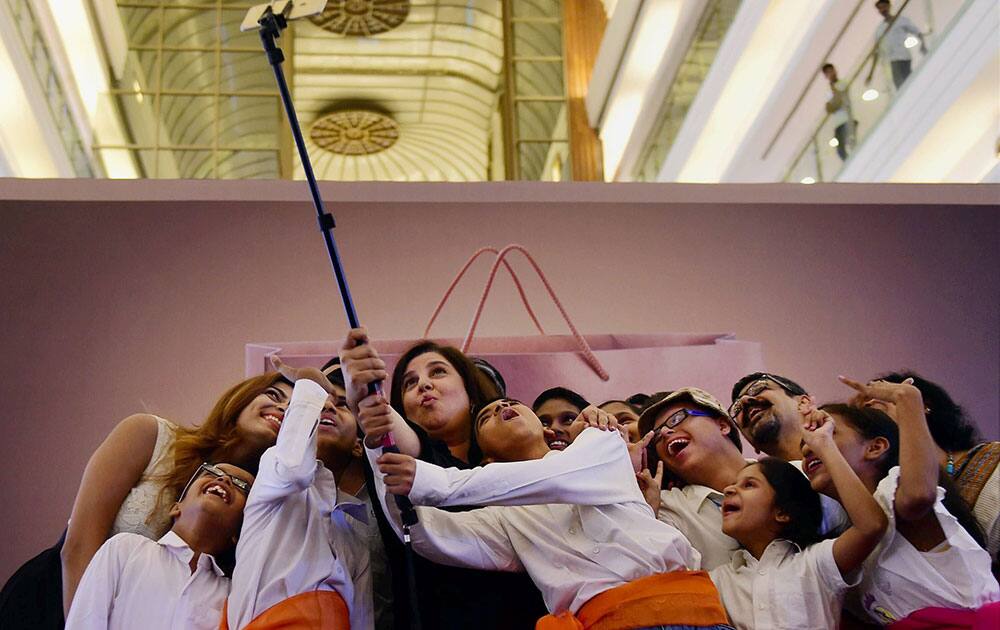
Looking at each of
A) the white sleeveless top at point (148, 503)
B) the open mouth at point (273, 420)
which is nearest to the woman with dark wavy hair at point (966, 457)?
the open mouth at point (273, 420)

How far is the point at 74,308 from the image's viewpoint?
13.7 feet

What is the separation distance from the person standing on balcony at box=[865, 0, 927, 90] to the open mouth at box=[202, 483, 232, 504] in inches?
258

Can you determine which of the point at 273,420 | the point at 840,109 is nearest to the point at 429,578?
the point at 273,420

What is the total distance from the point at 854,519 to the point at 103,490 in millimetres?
2028

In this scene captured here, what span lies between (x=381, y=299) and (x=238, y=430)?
1.22m

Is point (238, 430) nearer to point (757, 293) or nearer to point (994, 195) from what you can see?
point (757, 293)

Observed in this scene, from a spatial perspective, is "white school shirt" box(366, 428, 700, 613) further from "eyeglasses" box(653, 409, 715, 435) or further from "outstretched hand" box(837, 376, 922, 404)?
"outstretched hand" box(837, 376, 922, 404)

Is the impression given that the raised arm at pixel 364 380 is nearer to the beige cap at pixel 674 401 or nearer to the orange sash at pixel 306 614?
the orange sash at pixel 306 614

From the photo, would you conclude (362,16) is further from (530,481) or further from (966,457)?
(530,481)

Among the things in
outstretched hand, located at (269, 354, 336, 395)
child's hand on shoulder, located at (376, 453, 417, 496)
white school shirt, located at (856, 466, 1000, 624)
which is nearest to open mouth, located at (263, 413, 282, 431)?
outstretched hand, located at (269, 354, 336, 395)

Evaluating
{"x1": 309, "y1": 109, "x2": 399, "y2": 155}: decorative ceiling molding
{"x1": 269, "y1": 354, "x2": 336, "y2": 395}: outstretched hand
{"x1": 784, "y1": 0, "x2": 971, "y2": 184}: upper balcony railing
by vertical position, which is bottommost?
{"x1": 269, "y1": 354, "x2": 336, "y2": 395}: outstretched hand

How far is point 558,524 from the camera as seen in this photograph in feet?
9.11

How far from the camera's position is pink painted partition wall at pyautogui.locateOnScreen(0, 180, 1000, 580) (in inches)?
161

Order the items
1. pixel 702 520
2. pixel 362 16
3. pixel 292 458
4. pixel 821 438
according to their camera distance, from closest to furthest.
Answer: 1. pixel 292 458
2. pixel 821 438
3. pixel 702 520
4. pixel 362 16
